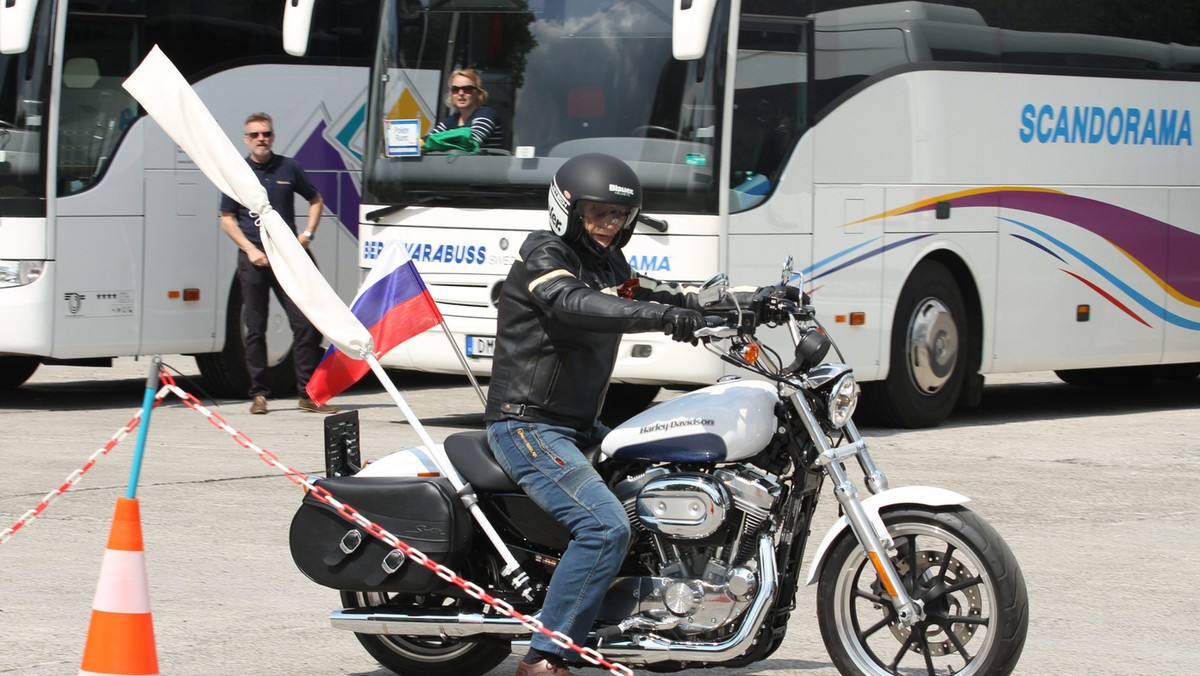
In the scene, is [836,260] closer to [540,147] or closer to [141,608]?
[540,147]

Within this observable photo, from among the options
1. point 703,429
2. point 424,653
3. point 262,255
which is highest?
point 262,255

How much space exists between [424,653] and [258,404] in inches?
283

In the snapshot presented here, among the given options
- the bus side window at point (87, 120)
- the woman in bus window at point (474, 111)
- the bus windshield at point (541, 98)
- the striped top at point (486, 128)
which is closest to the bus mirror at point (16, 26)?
the bus side window at point (87, 120)

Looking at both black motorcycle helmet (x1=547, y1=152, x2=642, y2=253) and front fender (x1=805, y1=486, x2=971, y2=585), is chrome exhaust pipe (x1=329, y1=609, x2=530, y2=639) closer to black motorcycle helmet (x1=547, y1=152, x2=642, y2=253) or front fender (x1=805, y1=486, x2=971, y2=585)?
front fender (x1=805, y1=486, x2=971, y2=585)

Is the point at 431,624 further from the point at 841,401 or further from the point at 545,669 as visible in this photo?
the point at 841,401

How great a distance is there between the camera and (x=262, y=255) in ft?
41.6

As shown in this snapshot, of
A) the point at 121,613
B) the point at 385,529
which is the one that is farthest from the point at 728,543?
the point at 121,613

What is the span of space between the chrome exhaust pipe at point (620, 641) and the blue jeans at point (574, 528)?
130mm

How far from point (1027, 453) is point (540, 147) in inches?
141

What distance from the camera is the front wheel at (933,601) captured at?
5195mm

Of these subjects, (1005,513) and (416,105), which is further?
(416,105)

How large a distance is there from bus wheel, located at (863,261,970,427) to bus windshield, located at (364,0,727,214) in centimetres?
206

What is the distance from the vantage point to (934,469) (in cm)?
1056

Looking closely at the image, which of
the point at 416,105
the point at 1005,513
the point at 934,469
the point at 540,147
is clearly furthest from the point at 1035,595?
the point at 416,105
